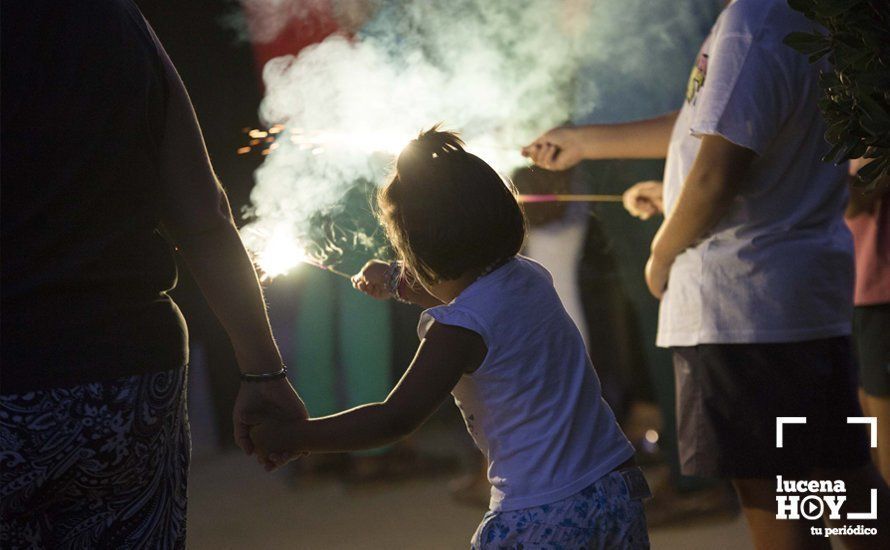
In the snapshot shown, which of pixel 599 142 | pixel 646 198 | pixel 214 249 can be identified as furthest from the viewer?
pixel 646 198

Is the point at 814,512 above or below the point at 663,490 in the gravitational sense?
above

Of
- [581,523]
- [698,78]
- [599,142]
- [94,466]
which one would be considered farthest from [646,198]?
[94,466]

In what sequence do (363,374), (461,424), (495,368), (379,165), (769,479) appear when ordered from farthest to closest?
1. (461,424)
2. (363,374)
3. (379,165)
4. (769,479)
5. (495,368)

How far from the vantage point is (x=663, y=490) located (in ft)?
12.5

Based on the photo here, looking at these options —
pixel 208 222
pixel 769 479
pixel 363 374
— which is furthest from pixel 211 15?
pixel 769 479

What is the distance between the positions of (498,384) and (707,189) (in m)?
0.76

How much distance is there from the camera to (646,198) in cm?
268

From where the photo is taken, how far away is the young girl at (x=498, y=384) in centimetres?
152

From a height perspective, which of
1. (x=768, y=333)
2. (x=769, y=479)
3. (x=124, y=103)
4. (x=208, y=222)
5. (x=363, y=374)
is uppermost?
(x=124, y=103)

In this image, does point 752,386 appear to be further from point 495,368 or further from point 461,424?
point 461,424

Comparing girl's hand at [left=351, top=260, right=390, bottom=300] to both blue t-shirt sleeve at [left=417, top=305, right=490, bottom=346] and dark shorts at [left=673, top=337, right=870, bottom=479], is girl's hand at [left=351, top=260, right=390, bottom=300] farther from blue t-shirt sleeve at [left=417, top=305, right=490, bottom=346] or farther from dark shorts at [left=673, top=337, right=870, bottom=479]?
dark shorts at [left=673, top=337, right=870, bottom=479]

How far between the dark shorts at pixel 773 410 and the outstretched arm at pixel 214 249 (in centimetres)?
97

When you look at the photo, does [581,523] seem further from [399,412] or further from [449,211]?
[449,211]

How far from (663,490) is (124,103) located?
119 inches
